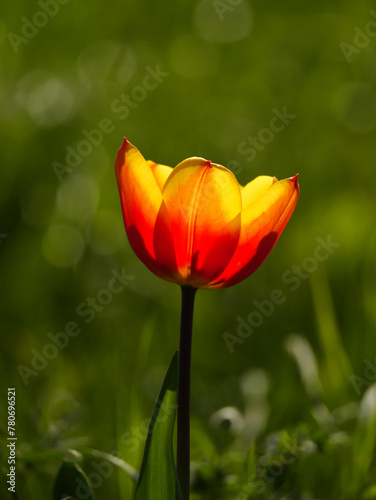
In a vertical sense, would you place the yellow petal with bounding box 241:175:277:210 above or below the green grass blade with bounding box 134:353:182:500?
above

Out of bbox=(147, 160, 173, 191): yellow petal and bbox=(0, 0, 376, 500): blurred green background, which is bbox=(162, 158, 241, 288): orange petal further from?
bbox=(0, 0, 376, 500): blurred green background

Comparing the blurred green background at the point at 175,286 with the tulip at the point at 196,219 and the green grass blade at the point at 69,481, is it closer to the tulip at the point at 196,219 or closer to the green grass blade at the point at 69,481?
the green grass blade at the point at 69,481

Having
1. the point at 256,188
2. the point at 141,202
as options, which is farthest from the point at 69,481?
the point at 256,188

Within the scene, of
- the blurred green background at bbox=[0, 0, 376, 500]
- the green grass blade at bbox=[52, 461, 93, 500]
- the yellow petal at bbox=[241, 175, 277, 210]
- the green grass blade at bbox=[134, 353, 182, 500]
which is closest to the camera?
the green grass blade at bbox=[134, 353, 182, 500]

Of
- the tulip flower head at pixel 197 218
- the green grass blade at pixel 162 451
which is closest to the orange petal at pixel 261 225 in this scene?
the tulip flower head at pixel 197 218

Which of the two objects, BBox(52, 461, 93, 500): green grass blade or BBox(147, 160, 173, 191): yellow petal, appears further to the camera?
BBox(147, 160, 173, 191): yellow petal

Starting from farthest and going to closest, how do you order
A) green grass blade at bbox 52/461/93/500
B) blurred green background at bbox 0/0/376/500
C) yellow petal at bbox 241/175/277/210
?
blurred green background at bbox 0/0/376/500
yellow petal at bbox 241/175/277/210
green grass blade at bbox 52/461/93/500

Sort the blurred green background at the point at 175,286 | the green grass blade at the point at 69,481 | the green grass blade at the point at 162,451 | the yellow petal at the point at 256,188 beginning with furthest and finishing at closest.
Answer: the blurred green background at the point at 175,286 < the yellow petal at the point at 256,188 < the green grass blade at the point at 69,481 < the green grass blade at the point at 162,451

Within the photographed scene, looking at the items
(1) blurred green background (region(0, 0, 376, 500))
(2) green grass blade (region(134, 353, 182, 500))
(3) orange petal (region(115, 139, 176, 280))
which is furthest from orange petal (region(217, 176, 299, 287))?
(1) blurred green background (region(0, 0, 376, 500))
